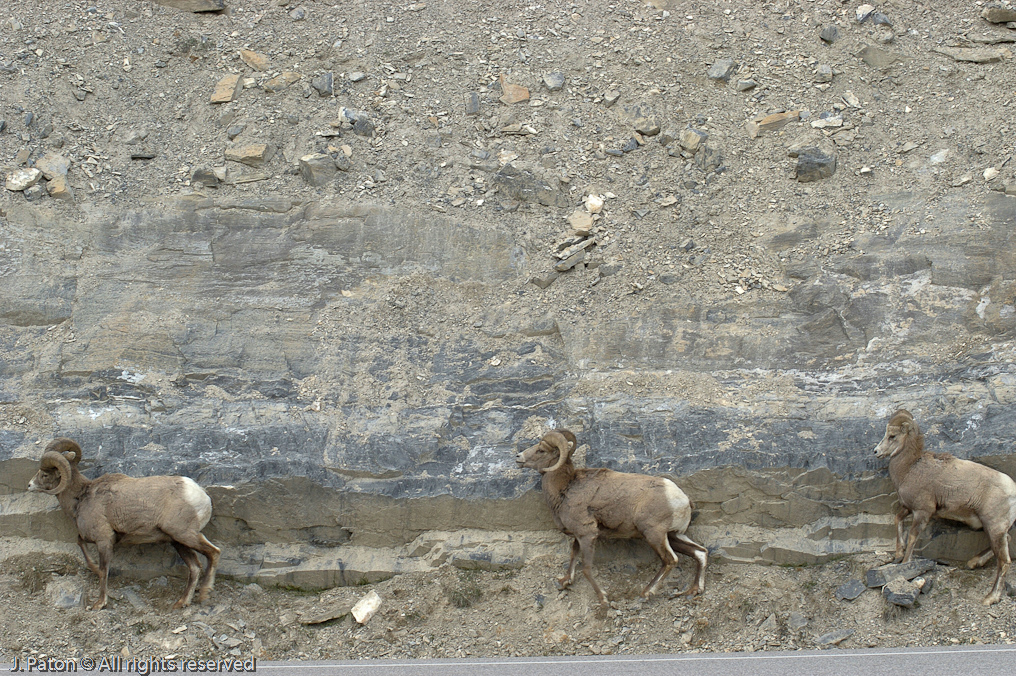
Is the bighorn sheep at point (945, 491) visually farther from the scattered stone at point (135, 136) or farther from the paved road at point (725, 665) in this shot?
the scattered stone at point (135, 136)

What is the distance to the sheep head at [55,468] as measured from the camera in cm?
709

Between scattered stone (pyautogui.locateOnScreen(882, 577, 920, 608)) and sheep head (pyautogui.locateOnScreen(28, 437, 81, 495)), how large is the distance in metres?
6.97

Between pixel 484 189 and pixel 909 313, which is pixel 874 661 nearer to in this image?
pixel 909 313

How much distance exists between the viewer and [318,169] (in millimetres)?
9508

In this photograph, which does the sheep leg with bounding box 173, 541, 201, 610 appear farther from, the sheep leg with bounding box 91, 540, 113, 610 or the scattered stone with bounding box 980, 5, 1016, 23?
the scattered stone with bounding box 980, 5, 1016, 23

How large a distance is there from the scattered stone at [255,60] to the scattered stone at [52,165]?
8.48 ft

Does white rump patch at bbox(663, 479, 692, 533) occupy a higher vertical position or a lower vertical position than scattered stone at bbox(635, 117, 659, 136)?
lower

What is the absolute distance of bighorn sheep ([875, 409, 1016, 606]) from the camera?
6734 mm

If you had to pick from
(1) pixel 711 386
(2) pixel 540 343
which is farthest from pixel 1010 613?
(2) pixel 540 343

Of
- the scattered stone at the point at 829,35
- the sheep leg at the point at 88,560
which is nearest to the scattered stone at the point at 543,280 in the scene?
the sheep leg at the point at 88,560

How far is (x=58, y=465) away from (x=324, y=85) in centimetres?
553

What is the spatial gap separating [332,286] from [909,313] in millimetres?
5787

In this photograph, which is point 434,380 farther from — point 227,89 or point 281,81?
point 227,89

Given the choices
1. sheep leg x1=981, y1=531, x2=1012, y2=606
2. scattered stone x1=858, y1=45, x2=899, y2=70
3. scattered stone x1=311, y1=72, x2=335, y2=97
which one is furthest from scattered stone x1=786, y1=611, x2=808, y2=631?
scattered stone x1=311, y1=72, x2=335, y2=97
